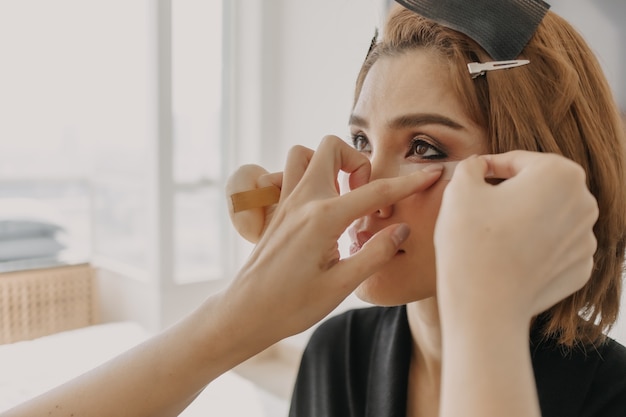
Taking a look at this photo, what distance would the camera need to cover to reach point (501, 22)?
0.91m

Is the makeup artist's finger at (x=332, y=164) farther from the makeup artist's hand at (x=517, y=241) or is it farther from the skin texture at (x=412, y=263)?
the makeup artist's hand at (x=517, y=241)

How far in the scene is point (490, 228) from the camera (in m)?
0.52

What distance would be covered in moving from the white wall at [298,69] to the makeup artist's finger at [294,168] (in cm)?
197

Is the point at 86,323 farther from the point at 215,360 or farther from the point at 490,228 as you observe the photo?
the point at 490,228

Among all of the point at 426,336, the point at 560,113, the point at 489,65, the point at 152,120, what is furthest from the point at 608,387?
the point at 152,120

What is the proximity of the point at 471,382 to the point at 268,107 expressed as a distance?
11.1 ft

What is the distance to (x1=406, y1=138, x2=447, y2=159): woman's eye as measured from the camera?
3.08ft

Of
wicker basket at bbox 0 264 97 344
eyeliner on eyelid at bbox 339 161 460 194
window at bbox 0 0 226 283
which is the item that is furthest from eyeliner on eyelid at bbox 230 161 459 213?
wicker basket at bbox 0 264 97 344

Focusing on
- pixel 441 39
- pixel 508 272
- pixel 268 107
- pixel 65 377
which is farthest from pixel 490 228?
pixel 268 107

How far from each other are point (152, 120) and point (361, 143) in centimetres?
267

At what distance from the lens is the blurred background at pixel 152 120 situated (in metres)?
3.46

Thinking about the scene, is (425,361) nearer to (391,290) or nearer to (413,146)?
(391,290)

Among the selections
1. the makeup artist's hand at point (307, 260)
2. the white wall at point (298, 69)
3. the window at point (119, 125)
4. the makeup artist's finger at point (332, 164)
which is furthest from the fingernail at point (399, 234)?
the window at point (119, 125)

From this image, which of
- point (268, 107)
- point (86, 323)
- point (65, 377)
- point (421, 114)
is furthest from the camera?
point (86, 323)
